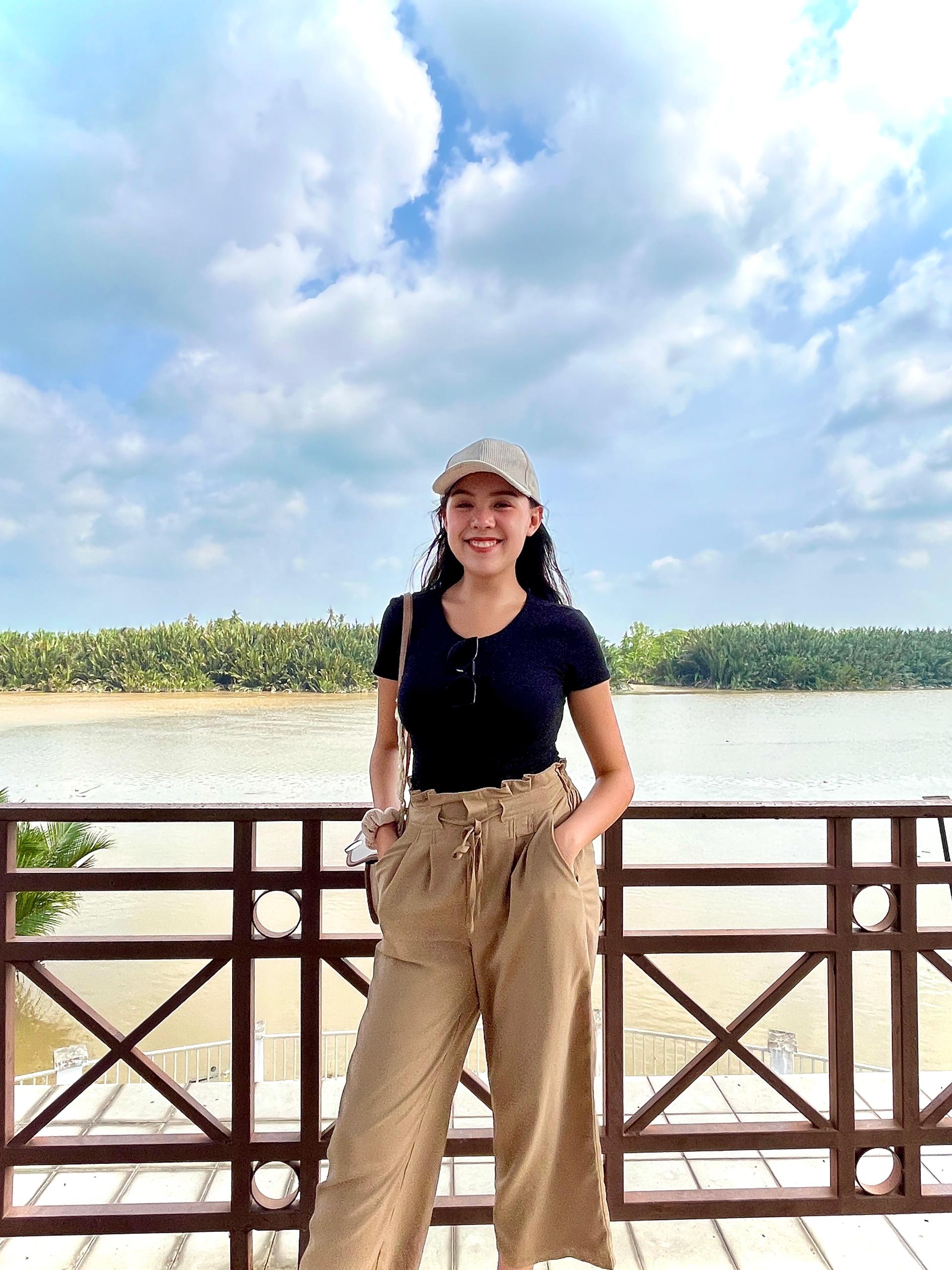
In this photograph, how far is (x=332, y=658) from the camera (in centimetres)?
1357

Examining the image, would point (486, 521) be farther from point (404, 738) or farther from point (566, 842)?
point (566, 842)

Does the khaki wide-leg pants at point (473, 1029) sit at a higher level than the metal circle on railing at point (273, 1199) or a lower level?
higher

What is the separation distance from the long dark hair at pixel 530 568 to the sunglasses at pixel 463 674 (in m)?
0.19

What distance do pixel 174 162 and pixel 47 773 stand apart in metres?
17.6

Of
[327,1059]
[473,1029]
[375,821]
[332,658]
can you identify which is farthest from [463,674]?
[332,658]

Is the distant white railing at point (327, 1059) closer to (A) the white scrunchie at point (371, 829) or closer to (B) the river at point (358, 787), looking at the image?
(A) the white scrunchie at point (371, 829)

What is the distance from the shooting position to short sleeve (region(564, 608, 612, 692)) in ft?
3.68

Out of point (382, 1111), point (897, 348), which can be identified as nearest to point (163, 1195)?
point (382, 1111)

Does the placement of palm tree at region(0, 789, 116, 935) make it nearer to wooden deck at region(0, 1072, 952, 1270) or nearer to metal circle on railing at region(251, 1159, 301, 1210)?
wooden deck at region(0, 1072, 952, 1270)

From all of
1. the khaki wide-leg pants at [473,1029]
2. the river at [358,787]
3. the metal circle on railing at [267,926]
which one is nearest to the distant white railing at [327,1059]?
the khaki wide-leg pants at [473,1029]

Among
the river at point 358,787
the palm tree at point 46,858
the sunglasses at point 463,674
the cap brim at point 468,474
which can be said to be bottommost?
the river at point 358,787

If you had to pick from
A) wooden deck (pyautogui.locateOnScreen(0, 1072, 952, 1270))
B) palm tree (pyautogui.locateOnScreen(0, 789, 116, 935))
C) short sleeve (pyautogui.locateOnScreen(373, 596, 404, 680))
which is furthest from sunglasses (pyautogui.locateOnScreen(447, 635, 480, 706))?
palm tree (pyautogui.locateOnScreen(0, 789, 116, 935))

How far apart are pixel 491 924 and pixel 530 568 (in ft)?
1.94

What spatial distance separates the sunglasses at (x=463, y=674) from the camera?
1.08 m
